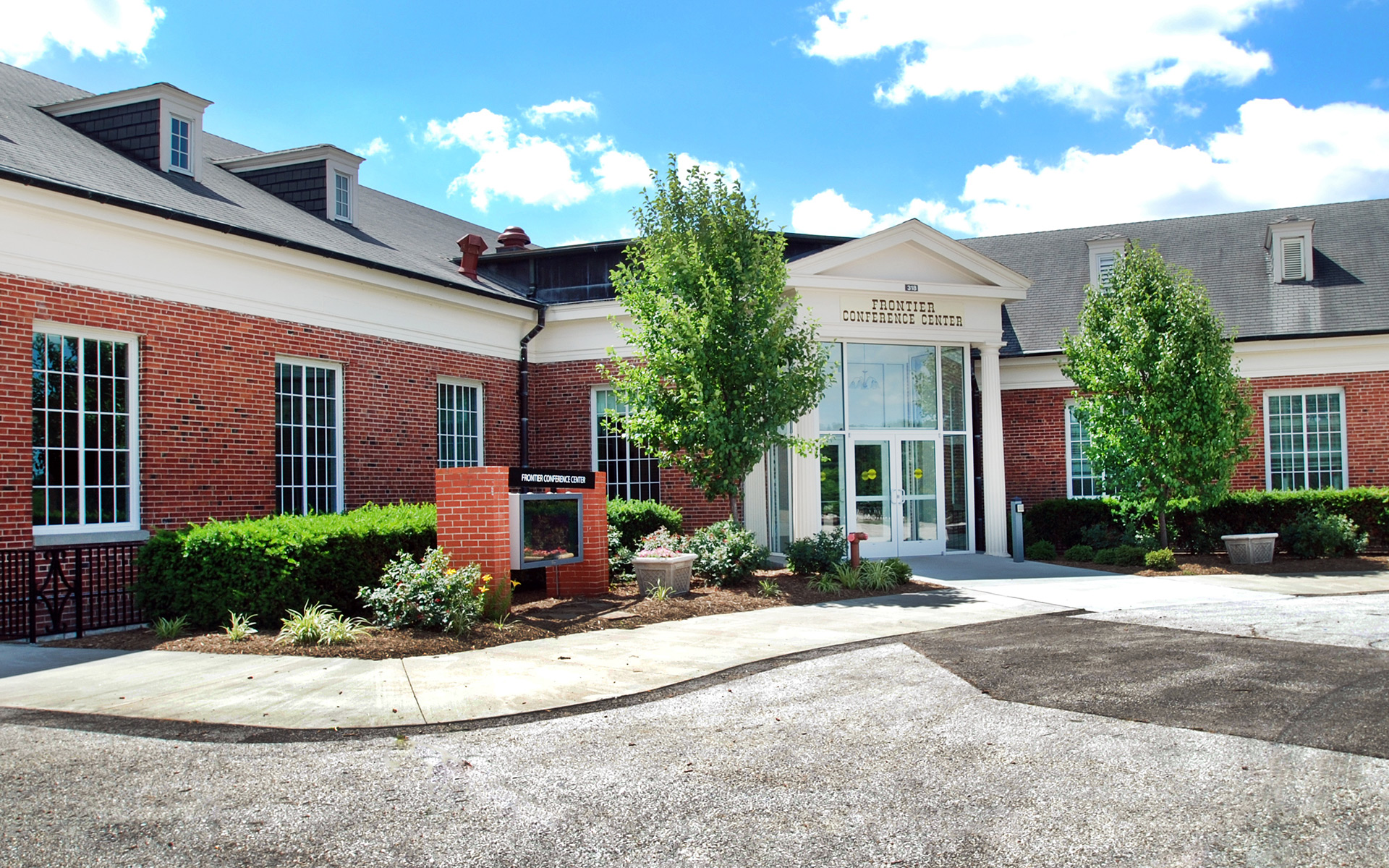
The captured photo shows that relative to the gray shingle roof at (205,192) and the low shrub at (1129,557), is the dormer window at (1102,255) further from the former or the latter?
the gray shingle roof at (205,192)

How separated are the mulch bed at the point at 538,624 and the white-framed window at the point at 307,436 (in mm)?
3963

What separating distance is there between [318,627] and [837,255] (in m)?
11.4

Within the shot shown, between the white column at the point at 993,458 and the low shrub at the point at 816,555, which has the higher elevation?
the white column at the point at 993,458

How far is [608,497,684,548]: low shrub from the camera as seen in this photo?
15500 millimetres

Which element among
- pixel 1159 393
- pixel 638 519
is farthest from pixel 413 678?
pixel 1159 393

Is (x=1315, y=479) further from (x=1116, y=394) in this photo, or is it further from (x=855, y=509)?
(x=855, y=509)

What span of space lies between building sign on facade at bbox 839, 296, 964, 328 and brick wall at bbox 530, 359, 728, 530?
4.81 m

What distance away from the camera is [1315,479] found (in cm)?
1994

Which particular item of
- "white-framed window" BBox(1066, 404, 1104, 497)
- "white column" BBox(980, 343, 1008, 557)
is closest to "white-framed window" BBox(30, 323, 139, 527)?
"white column" BBox(980, 343, 1008, 557)

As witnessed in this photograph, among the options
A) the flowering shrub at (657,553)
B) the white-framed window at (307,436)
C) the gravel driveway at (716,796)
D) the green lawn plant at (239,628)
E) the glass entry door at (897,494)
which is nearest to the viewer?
the gravel driveway at (716,796)

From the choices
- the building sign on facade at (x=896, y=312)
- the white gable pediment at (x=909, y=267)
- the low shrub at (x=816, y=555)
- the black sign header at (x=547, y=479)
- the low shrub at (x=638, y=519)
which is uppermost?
the white gable pediment at (x=909, y=267)

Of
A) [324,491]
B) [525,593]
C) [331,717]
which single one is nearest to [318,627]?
[331,717]

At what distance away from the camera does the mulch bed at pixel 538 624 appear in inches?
354

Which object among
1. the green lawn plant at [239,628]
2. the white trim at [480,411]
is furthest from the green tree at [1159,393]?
the green lawn plant at [239,628]
